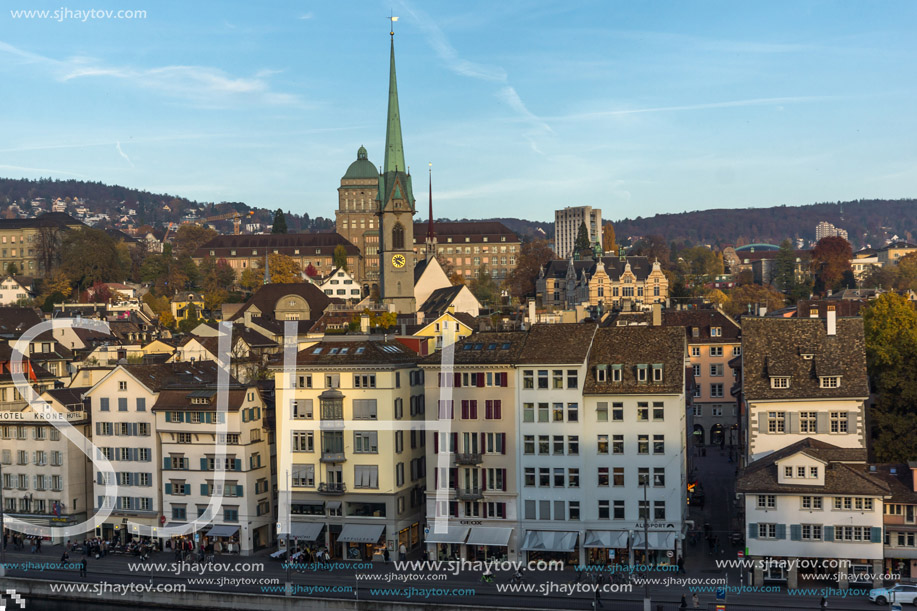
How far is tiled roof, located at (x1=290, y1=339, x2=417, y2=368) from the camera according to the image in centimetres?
7056

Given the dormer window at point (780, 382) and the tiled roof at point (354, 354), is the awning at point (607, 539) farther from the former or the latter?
the tiled roof at point (354, 354)

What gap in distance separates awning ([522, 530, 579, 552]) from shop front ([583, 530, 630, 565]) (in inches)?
31.3

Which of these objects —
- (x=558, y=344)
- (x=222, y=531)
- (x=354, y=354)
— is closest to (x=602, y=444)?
(x=558, y=344)

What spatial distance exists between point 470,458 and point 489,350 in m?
6.33

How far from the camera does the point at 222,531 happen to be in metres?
72.2

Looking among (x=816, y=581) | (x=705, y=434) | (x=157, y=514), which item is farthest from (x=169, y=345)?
(x=816, y=581)

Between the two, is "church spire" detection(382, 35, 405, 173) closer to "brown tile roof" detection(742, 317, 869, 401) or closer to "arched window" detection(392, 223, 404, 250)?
"arched window" detection(392, 223, 404, 250)

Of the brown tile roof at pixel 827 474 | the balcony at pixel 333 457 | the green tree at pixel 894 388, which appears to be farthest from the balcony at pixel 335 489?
the green tree at pixel 894 388

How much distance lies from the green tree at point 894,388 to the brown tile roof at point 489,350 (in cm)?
2125

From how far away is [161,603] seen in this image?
63.0m

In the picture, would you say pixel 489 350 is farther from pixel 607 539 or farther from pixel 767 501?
pixel 767 501

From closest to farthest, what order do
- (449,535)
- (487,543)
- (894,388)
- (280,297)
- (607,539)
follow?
(607,539), (487,543), (449,535), (894,388), (280,297)

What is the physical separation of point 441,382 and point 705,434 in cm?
4571

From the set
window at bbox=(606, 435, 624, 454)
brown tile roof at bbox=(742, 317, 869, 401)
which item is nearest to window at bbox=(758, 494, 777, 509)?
brown tile roof at bbox=(742, 317, 869, 401)
